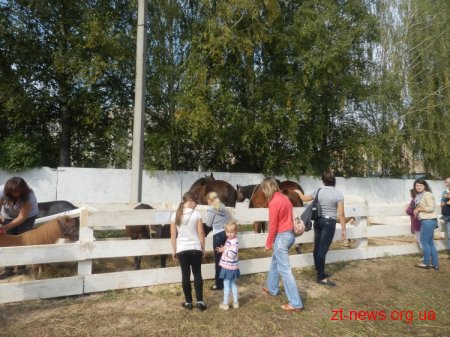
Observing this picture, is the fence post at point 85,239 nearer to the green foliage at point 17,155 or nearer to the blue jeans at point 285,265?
the blue jeans at point 285,265

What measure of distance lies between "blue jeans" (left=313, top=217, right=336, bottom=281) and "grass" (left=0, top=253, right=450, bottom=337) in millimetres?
352

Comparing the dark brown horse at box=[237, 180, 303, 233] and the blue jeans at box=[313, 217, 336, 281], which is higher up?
the dark brown horse at box=[237, 180, 303, 233]

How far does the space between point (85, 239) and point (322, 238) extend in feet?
11.9

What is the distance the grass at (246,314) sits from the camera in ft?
13.3

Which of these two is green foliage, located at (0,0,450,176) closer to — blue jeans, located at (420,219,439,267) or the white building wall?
the white building wall

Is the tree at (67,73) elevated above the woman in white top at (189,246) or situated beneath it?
elevated above

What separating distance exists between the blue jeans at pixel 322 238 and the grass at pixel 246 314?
0.35 metres

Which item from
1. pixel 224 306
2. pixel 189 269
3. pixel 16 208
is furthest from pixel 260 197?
pixel 16 208

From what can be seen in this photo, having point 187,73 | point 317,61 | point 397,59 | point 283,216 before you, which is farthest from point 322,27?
point 283,216

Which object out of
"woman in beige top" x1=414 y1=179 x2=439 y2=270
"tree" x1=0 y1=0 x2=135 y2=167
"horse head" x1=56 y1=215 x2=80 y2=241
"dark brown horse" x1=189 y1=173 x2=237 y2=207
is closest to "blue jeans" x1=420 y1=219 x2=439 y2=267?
"woman in beige top" x1=414 y1=179 x2=439 y2=270

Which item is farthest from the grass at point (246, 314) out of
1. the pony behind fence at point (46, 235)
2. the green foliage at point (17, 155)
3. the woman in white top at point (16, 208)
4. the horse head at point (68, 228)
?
the green foliage at point (17, 155)

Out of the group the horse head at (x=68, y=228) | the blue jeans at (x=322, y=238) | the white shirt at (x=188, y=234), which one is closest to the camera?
the white shirt at (x=188, y=234)

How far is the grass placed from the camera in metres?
4.05

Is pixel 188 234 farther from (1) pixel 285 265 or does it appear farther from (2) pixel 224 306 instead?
(1) pixel 285 265
